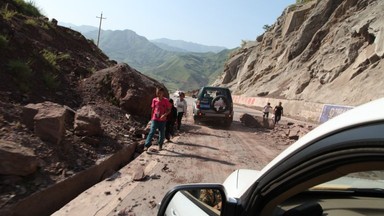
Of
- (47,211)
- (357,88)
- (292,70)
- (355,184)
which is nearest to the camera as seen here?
(355,184)

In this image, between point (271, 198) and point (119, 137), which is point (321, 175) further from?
point (119, 137)

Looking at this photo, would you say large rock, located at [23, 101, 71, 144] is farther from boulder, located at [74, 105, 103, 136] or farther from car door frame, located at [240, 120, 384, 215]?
car door frame, located at [240, 120, 384, 215]

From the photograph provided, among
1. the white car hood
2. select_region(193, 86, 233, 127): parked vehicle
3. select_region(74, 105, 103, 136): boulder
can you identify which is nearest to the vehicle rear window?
select_region(193, 86, 233, 127): parked vehicle

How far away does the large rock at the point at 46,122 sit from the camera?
855cm

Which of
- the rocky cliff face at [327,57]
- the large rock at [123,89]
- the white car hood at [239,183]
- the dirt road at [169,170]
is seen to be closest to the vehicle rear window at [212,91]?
the large rock at [123,89]

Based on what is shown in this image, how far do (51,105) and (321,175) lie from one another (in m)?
8.68

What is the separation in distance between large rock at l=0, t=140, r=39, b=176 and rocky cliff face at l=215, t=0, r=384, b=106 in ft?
83.1

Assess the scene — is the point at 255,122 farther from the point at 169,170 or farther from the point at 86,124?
the point at 169,170

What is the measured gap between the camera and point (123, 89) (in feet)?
55.2

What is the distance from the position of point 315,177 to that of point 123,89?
51.5 ft

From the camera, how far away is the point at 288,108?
3522 cm

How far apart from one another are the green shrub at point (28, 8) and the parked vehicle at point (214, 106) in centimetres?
1025

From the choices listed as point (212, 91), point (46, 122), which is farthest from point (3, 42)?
point (212, 91)

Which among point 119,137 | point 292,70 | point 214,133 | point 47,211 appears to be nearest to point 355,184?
point 47,211
